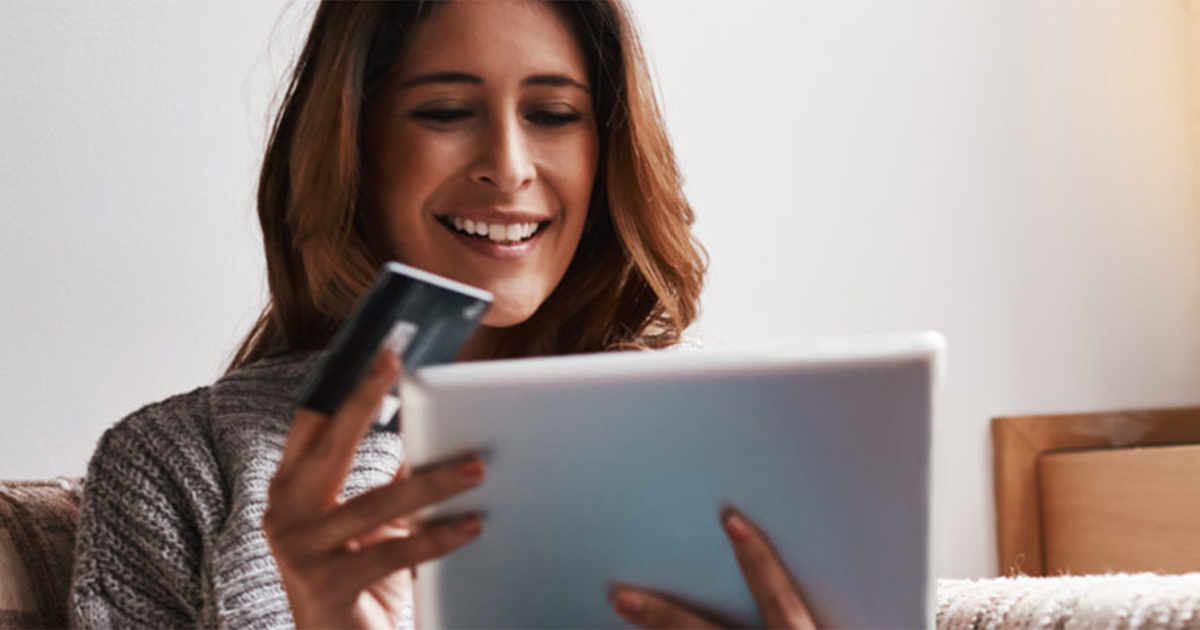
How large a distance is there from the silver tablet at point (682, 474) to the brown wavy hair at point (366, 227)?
48cm

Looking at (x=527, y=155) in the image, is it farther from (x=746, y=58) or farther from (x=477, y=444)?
(x=746, y=58)

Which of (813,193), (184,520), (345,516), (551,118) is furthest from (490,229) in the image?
(813,193)

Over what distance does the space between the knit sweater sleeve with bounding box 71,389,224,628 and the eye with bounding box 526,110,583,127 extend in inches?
14.6

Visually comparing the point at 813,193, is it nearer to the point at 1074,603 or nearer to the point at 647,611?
the point at 1074,603

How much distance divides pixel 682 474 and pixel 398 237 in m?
0.53

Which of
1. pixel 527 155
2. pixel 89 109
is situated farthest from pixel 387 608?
pixel 89 109

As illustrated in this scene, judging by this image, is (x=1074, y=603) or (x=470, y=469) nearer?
(x=470, y=469)

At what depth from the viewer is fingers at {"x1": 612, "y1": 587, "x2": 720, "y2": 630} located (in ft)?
2.38

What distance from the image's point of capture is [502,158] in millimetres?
1119

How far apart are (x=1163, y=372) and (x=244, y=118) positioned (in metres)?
1.52

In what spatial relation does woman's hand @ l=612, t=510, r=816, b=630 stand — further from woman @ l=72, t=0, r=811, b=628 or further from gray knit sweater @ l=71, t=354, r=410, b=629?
gray knit sweater @ l=71, t=354, r=410, b=629

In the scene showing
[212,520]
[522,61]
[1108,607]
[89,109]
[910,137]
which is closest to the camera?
[1108,607]

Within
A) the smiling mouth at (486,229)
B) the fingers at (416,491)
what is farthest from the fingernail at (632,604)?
the smiling mouth at (486,229)

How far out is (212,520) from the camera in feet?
3.43
